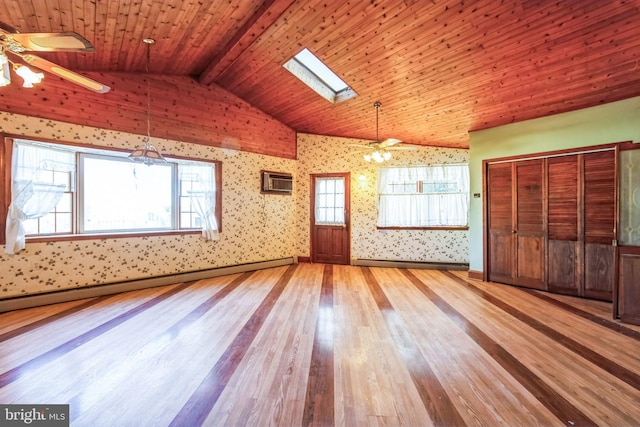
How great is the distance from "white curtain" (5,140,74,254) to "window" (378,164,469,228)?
572 cm

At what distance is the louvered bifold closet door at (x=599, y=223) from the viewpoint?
3787 millimetres

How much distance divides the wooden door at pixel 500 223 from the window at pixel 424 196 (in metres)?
0.88

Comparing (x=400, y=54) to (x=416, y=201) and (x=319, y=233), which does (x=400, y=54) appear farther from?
(x=319, y=233)

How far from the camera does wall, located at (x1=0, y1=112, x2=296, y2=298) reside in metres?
3.62

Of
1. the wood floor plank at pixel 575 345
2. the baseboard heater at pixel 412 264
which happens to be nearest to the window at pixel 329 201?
the baseboard heater at pixel 412 264

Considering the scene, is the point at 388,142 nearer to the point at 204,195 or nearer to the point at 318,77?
the point at 318,77

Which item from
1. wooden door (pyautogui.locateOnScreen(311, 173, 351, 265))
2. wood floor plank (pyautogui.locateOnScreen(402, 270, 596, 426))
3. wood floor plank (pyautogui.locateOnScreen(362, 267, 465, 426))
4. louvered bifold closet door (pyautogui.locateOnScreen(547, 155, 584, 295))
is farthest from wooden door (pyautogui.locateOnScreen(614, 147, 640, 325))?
wooden door (pyautogui.locateOnScreen(311, 173, 351, 265))

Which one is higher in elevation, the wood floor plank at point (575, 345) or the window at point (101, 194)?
the window at point (101, 194)

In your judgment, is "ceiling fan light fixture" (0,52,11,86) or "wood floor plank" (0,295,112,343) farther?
"wood floor plank" (0,295,112,343)

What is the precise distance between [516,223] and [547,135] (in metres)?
1.47

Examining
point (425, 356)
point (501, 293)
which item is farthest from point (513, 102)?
point (425, 356)

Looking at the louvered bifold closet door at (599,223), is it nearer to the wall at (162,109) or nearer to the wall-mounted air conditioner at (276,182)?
the wall-mounted air conditioner at (276,182)

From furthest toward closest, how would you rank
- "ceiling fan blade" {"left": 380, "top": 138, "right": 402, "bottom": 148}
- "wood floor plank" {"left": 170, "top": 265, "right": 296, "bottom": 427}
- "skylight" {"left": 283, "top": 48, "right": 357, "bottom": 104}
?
"skylight" {"left": 283, "top": 48, "right": 357, "bottom": 104}, "ceiling fan blade" {"left": 380, "top": 138, "right": 402, "bottom": 148}, "wood floor plank" {"left": 170, "top": 265, "right": 296, "bottom": 427}

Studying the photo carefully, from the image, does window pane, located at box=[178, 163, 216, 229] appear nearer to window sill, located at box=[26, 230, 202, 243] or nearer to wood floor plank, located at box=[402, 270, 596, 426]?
window sill, located at box=[26, 230, 202, 243]
